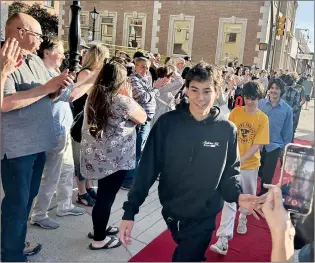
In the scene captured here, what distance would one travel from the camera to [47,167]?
3367 mm

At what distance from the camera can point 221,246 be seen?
3.29 meters

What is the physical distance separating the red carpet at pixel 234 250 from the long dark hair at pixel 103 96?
1.13 metres

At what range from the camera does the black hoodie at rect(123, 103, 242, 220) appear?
2.04 meters

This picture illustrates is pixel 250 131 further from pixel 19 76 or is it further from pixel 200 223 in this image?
pixel 19 76

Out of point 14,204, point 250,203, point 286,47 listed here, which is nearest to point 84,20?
point 14,204

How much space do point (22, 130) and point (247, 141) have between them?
2028mm

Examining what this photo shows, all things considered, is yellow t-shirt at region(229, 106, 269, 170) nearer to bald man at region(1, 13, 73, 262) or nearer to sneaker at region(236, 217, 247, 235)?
sneaker at region(236, 217, 247, 235)

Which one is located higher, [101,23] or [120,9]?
[120,9]

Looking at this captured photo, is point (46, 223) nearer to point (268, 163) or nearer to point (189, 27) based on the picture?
point (268, 163)

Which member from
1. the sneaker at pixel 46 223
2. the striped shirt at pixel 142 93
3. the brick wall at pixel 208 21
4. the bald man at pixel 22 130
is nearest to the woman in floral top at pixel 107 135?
the bald man at pixel 22 130

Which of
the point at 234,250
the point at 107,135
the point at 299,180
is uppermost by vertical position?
the point at 299,180

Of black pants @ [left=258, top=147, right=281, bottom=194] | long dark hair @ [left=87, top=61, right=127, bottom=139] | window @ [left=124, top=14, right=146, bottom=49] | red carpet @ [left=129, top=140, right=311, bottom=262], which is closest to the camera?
long dark hair @ [left=87, top=61, right=127, bottom=139]

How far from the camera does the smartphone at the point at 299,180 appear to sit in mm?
1404

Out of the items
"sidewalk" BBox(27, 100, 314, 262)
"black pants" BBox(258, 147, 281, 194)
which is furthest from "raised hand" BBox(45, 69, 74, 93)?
"black pants" BBox(258, 147, 281, 194)
